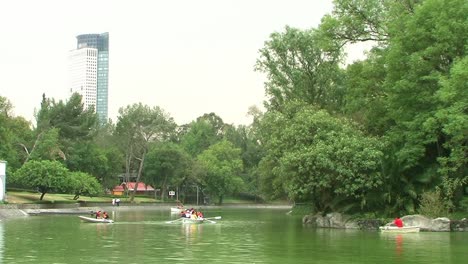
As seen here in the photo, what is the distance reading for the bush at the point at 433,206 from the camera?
36.9m

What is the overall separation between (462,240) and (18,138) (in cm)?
7674

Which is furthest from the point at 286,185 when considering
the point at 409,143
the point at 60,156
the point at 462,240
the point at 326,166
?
the point at 60,156

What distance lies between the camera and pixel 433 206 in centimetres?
3697

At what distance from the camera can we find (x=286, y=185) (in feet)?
140

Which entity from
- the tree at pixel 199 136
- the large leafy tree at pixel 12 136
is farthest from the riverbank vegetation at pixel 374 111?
the tree at pixel 199 136

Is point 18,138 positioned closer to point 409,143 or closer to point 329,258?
point 409,143

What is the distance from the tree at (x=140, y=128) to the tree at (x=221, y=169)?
10.6 metres

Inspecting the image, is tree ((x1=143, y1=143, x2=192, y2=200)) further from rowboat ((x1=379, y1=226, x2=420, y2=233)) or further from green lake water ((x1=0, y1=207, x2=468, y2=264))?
rowboat ((x1=379, y1=226, x2=420, y2=233))

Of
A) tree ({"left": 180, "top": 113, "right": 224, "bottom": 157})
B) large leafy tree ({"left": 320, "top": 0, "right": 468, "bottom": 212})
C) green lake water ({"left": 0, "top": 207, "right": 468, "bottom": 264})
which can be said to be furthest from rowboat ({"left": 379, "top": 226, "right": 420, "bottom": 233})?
tree ({"left": 180, "top": 113, "right": 224, "bottom": 157})

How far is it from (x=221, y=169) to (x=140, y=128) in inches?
683

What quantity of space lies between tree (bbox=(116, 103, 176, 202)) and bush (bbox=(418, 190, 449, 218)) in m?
67.8

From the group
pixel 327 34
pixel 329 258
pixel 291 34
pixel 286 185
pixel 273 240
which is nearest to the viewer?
pixel 329 258

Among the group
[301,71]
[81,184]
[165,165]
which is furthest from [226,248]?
[165,165]

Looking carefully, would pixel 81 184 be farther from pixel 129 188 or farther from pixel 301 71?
pixel 129 188
